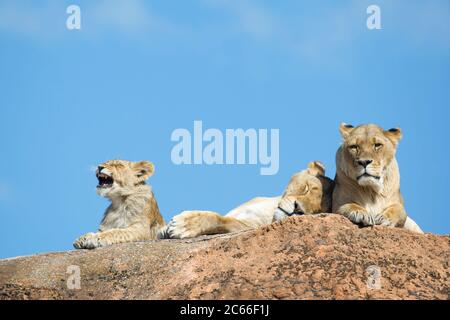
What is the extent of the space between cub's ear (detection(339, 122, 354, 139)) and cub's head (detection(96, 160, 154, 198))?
305 centimetres

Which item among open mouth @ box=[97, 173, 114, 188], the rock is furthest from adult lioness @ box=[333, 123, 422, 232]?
open mouth @ box=[97, 173, 114, 188]

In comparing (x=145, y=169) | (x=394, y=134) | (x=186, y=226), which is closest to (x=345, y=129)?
(x=394, y=134)

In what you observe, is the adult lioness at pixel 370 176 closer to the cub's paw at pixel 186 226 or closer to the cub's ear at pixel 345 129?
the cub's ear at pixel 345 129

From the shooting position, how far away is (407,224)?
45.4ft

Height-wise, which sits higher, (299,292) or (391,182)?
(391,182)

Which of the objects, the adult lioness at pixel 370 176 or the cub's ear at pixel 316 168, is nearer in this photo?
the adult lioness at pixel 370 176

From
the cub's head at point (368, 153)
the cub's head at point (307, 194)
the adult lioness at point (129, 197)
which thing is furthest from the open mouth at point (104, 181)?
the cub's head at point (368, 153)

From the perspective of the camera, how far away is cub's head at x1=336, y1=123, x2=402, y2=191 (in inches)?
464

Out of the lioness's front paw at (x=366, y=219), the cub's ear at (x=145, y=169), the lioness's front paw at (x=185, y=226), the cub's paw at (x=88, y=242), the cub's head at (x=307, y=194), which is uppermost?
the cub's ear at (x=145, y=169)

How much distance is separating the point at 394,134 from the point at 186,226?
10.1 feet

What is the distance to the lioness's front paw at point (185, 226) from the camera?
12758 millimetres

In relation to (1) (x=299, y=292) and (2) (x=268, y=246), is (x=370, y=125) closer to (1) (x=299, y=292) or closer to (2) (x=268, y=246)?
(2) (x=268, y=246)

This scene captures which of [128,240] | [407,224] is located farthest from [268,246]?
[407,224]

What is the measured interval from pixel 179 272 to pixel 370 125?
137 inches
